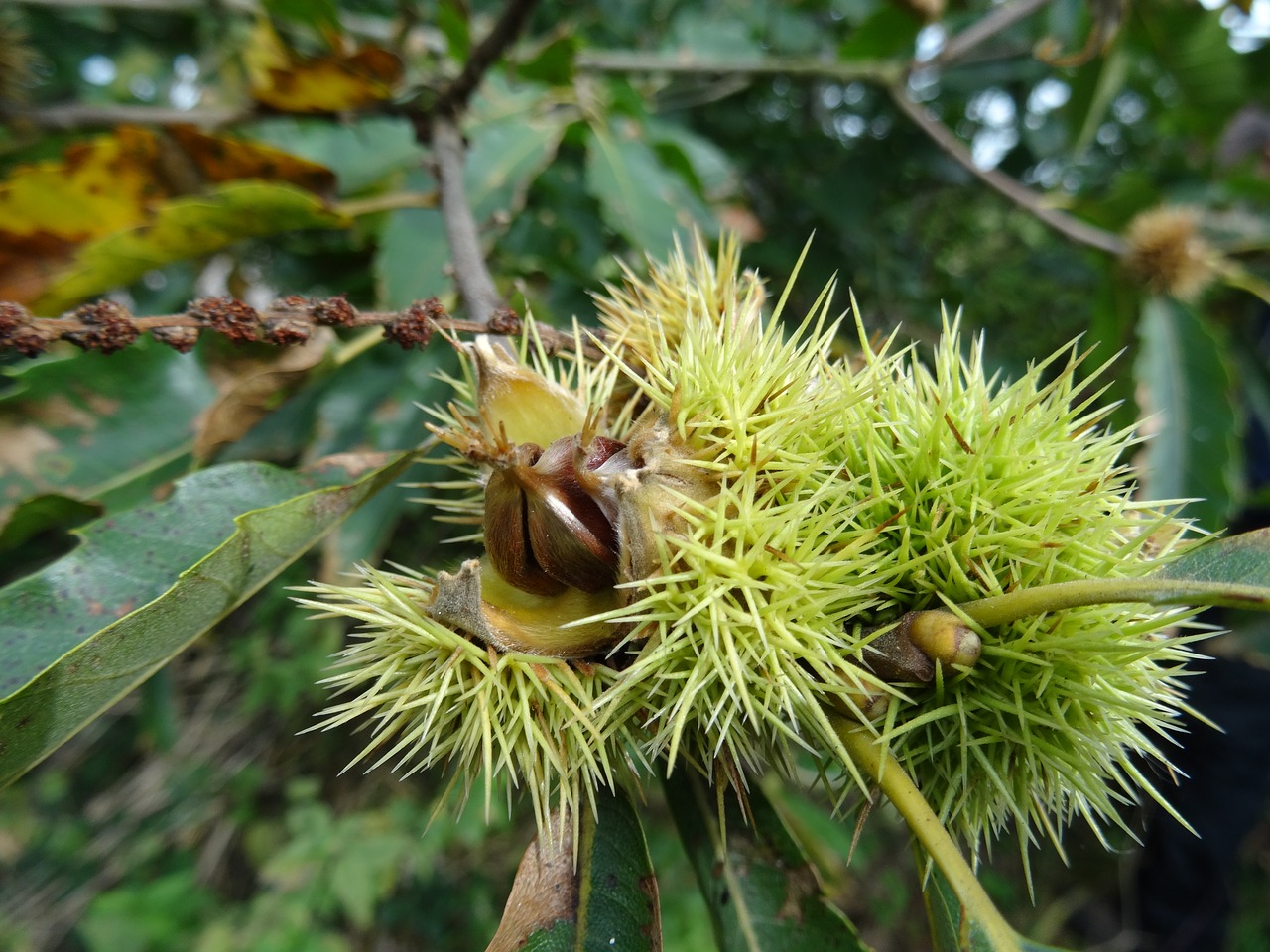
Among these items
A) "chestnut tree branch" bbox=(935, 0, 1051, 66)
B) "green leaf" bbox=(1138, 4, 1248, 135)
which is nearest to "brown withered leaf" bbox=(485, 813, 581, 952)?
"chestnut tree branch" bbox=(935, 0, 1051, 66)

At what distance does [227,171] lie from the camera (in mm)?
1293

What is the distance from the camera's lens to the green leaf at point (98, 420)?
100 cm

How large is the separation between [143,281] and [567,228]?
1280 millimetres

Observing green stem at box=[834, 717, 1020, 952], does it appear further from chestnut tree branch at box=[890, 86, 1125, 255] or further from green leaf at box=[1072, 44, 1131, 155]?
green leaf at box=[1072, 44, 1131, 155]

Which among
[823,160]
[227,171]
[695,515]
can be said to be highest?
[823,160]

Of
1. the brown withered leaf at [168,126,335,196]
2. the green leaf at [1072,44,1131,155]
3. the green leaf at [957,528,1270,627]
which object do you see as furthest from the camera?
the green leaf at [1072,44,1131,155]

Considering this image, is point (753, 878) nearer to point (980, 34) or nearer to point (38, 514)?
point (38, 514)

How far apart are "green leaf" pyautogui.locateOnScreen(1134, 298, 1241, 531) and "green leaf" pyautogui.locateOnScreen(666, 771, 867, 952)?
102 centimetres

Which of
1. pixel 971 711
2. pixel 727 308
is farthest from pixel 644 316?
pixel 971 711

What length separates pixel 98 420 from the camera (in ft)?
3.49

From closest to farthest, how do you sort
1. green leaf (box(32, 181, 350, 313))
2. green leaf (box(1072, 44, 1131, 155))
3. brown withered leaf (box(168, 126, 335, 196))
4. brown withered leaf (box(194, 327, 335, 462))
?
brown withered leaf (box(194, 327, 335, 462)), green leaf (box(32, 181, 350, 313)), brown withered leaf (box(168, 126, 335, 196)), green leaf (box(1072, 44, 1131, 155))

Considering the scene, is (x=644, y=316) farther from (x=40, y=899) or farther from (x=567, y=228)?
(x=40, y=899)

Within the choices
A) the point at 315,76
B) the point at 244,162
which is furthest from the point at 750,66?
the point at 244,162

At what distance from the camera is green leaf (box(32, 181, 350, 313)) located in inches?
42.6
